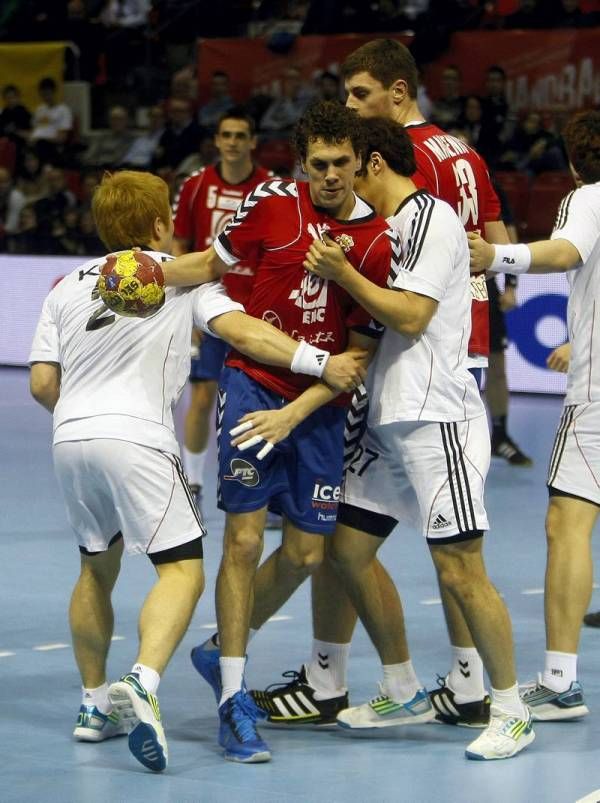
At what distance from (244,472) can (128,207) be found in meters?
0.90

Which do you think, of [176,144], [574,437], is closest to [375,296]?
[574,437]

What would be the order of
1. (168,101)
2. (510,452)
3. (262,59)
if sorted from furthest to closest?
(168,101), (262,59), (510,452)

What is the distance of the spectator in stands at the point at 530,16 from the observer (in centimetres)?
1744

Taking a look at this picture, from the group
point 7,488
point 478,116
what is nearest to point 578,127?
point 7,488

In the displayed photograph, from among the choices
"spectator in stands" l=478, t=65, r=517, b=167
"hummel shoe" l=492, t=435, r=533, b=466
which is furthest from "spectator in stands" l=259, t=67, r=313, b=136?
"hummel shoe" l=492, t=435, r=533, b=466

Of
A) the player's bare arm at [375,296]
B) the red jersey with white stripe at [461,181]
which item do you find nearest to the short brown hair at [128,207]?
the player's bare arm at [375,296]

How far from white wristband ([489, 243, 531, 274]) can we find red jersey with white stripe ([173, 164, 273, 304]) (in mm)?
3658

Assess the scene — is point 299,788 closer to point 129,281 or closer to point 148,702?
point 148,702

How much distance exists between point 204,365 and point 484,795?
4603 millimetres

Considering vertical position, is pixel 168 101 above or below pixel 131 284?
above

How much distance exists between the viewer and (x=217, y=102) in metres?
18.8

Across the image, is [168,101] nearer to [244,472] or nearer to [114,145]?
[114,145]

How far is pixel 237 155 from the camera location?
885 cm

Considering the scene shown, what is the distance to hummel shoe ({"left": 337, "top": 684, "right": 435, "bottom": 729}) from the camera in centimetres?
521
